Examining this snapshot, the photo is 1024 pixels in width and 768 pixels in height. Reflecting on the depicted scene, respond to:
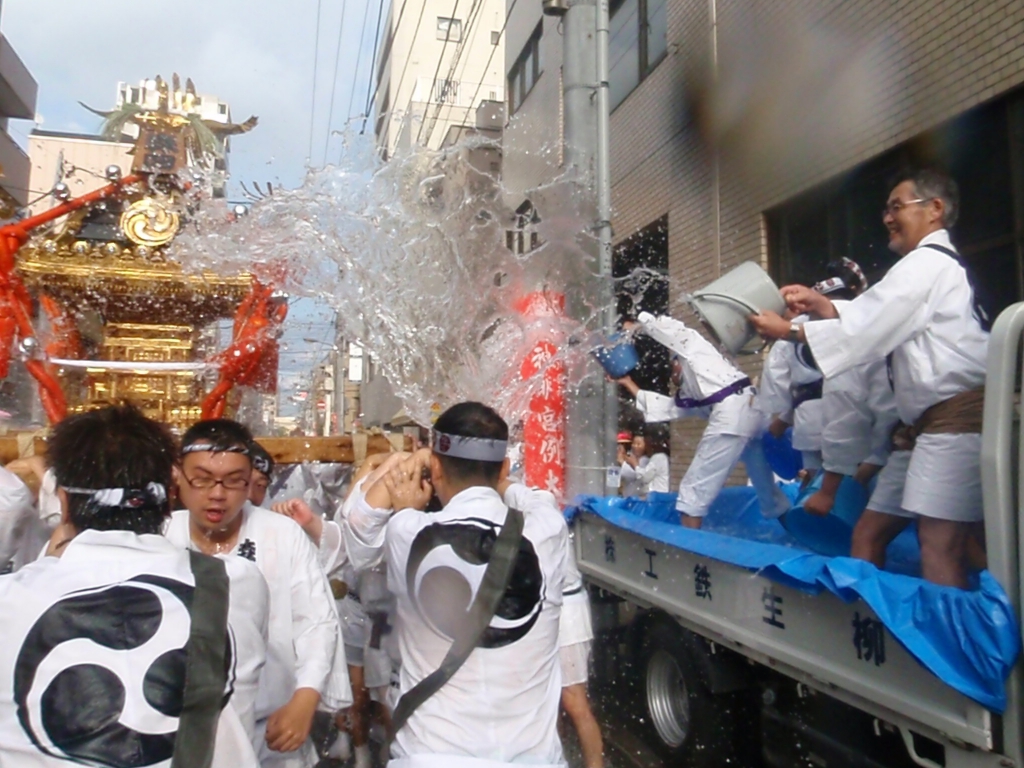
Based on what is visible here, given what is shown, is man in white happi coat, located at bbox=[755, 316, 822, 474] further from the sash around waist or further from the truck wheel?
the sash around waist

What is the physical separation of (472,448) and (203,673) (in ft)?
2.98

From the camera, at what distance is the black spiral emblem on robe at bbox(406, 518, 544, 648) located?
221 cm

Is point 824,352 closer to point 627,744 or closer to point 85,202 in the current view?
point 627,744

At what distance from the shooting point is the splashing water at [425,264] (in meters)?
5.16

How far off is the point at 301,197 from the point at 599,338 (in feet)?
6.52

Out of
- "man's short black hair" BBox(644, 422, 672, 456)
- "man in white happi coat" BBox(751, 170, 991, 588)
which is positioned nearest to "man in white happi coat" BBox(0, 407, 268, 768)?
"man in white happi coat" BBox(751, 170, 991, 588)

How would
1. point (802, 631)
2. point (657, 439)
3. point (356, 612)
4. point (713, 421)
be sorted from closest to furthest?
1. point (802, 631)
2. point (356, 612)
3. point (713, 421)
4. point (657, 439)

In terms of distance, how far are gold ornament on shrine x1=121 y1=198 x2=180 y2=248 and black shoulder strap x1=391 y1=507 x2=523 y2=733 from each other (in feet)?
13.0

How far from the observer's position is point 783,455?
585cm

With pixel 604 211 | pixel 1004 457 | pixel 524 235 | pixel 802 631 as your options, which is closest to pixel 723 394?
pixel 604 211

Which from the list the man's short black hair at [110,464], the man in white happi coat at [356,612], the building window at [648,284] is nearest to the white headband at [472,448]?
the man in white happi coat at [356,612]

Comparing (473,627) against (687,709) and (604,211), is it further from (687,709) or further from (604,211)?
(604,211)

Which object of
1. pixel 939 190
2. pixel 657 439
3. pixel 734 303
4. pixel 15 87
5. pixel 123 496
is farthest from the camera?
Result: pixel 15 87

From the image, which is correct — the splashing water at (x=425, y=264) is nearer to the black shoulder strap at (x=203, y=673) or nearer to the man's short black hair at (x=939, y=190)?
the man's short black hair at (x=939, y=190)
